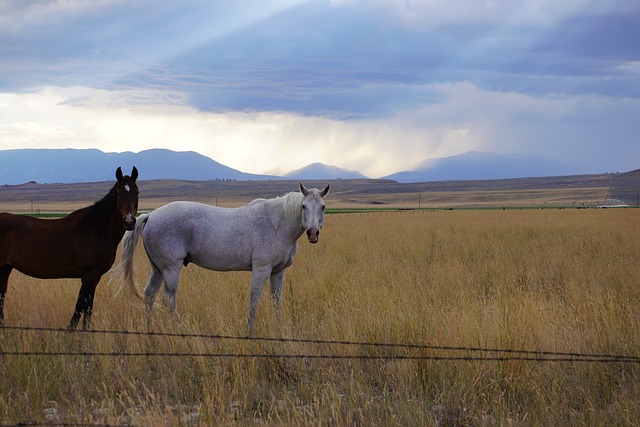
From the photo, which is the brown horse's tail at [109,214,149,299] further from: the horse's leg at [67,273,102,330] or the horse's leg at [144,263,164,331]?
the horse's leg at [67,273,102,330]

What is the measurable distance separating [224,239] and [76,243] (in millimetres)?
1895

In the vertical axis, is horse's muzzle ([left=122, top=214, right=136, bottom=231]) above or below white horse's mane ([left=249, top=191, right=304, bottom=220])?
below

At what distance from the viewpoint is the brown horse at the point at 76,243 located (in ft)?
24.1

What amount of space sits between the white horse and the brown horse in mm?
868

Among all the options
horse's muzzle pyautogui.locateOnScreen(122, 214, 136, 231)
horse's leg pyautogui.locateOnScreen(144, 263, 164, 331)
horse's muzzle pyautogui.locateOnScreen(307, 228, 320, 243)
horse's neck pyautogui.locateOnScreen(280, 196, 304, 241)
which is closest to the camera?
horse's muzzle pyautogui.locateOnScreen(122, 214, 136, 231)

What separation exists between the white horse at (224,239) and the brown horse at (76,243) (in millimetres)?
868

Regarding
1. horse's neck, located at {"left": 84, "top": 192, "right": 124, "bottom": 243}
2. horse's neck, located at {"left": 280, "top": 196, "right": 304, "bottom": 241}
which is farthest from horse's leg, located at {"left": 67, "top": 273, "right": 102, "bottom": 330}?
horse's neck, located at {"left": 280, "top": 196, "right": 304, "bottom": 241}

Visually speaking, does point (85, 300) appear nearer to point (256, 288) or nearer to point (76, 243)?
point (76, 243)

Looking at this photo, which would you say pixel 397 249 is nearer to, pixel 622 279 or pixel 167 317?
pixel 622 279

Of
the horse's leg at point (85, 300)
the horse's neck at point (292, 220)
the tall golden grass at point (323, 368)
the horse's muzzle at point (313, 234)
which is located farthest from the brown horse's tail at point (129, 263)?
the horse's muzzle at point (313, 234)

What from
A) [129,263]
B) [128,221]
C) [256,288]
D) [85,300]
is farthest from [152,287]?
[128,221]

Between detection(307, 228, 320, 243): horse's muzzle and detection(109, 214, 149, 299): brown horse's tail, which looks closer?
detection(307, 228, 320, 243): horse's muzzle

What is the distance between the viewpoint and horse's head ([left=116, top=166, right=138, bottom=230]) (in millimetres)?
7035

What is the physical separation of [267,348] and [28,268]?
3385mm
